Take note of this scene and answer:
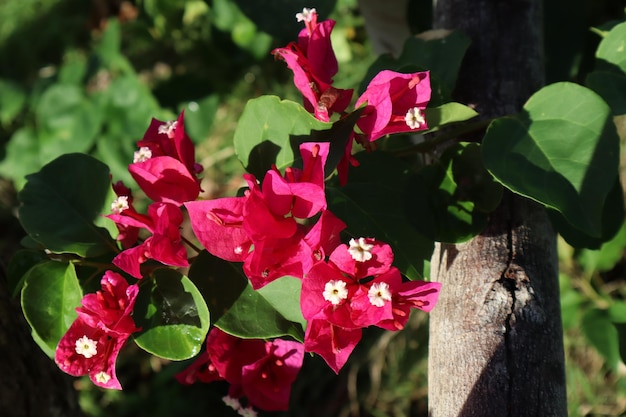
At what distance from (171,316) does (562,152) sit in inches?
15.9

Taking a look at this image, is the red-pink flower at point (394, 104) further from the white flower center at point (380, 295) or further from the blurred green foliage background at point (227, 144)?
the blurred green foliage background at point (227, 144)

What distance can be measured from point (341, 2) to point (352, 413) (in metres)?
1.02

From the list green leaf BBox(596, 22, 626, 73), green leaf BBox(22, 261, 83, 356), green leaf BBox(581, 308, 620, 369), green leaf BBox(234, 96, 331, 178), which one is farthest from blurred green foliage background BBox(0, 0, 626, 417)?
green leaf BBox(22, 261, 83, 356)

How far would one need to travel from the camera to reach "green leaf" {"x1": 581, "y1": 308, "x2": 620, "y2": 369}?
1.20m

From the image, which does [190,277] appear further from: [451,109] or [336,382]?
[336,382]

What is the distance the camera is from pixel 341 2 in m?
1.79

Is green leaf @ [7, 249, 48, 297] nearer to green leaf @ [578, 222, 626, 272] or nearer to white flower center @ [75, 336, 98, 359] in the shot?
white flower center @ [75, 336, 98, 359]

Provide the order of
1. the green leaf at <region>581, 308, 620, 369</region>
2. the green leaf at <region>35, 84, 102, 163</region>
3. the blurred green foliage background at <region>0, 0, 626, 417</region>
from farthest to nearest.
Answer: the green leaf at <region>35, 84, 102, 163</region> < the blurred green foliage background at <region>0, 0, 626, 417</region> < the green leaf at <region>581, 308, 620, 369</region>

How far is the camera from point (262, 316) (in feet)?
2.19

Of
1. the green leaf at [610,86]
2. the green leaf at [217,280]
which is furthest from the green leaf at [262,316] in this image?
the green leaf at [610,86]

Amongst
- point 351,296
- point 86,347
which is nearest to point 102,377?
point 86,347

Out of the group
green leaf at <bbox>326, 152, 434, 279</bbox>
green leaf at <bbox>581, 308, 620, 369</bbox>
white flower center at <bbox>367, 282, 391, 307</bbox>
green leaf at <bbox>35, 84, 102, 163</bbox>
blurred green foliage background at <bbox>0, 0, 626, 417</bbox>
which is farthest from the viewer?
green leaf at <bbox>35, 84, 102, 163</bbox>

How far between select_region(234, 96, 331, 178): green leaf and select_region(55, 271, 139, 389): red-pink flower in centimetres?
18

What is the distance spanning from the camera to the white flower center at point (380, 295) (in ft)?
1.93
